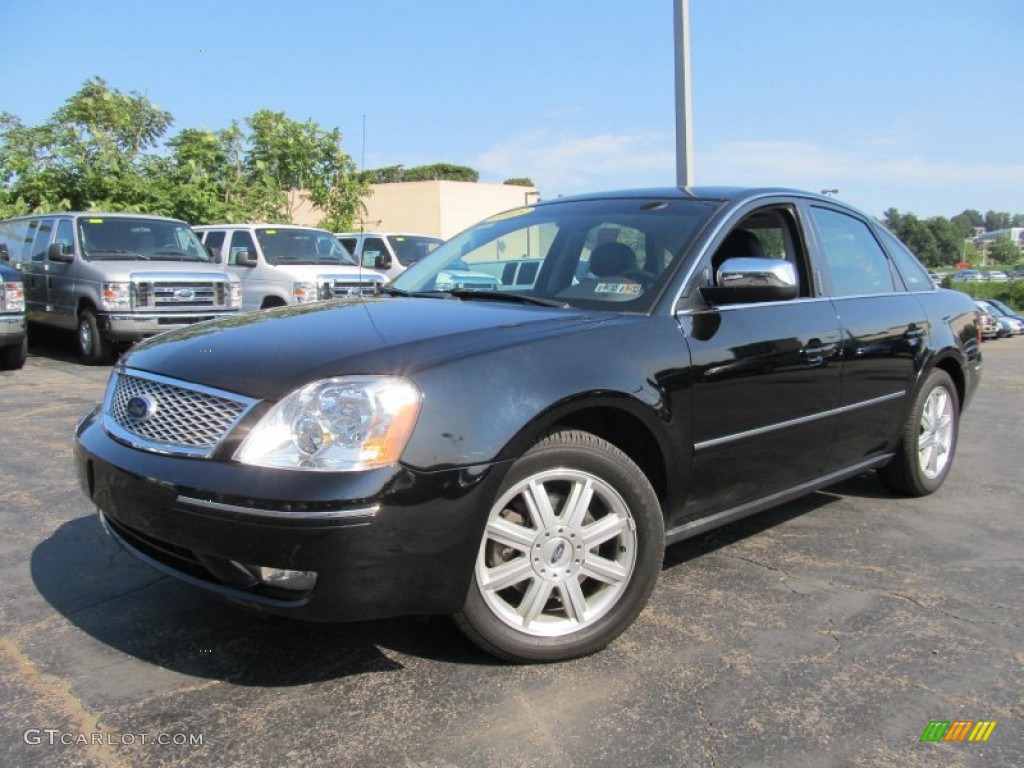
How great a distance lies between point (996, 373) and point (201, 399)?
1268 centimetres

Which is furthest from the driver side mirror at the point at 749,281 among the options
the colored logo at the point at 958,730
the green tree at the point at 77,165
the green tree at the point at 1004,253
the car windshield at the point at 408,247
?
the green tree at the point at 1004,253

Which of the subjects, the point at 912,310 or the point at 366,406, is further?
the point at 912,310

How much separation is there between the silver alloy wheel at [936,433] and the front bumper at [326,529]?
10.8 feet

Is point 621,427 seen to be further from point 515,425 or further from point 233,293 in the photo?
point 233,293

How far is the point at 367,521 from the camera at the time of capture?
230 cm

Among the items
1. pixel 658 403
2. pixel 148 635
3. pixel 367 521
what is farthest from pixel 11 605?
pixel 658 403

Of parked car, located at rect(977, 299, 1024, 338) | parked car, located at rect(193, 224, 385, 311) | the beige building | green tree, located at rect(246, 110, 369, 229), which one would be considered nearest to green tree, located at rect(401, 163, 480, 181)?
the beige building

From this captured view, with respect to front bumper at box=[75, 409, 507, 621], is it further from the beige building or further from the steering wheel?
the beige building

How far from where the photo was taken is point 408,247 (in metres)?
15.1

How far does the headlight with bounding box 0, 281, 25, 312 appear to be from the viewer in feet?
30.0

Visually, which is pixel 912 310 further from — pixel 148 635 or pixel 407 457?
pixel 148 635

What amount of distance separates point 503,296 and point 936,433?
296 cm

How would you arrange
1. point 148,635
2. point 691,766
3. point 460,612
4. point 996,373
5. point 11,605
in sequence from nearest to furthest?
point 691,766 → point 460,612 → point 148,635 → point 11,605 → point 996,373

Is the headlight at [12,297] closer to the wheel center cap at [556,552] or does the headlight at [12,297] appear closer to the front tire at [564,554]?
the front tire at [564,554]
